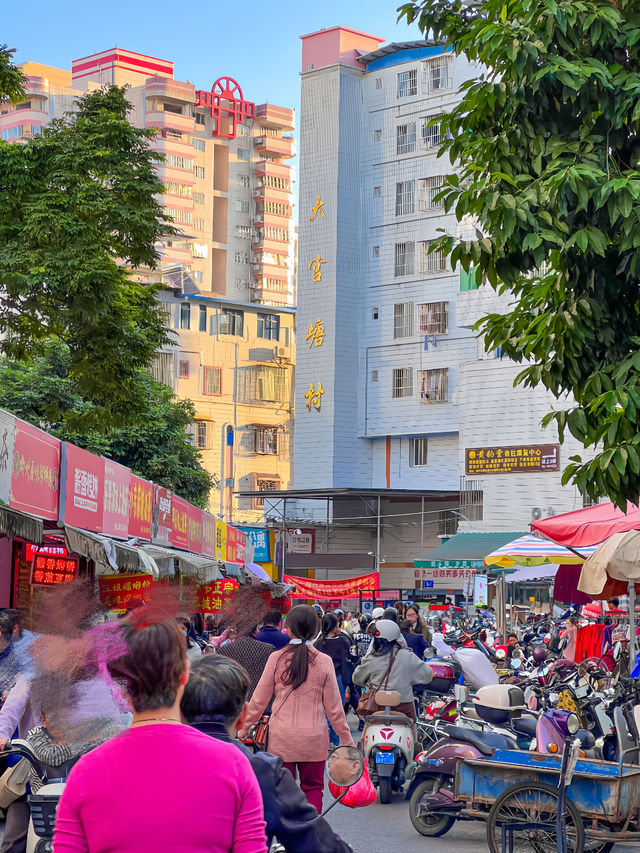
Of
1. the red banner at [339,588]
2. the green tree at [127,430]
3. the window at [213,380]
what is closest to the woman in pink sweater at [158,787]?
the green tree at [127,430]

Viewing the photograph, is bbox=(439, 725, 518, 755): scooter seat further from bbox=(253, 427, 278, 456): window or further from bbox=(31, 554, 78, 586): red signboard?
bbox=(253, 427, 278, 456): window

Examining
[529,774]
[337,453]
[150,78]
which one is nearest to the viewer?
[529,774]

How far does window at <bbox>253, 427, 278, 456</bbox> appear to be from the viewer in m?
76.1

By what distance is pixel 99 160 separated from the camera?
18766 millimetres

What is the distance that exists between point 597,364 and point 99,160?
12.9 meters

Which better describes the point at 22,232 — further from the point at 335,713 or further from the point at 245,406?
the point at 245,406

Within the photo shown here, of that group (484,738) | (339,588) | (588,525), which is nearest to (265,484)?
(339,588)

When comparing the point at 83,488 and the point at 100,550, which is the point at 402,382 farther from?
the point at 100,550

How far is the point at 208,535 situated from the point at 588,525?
17.3 meters

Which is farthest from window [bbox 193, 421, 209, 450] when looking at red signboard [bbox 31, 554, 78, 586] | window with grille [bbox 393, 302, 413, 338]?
red signboard [bbox 31, 554, 78, 586]

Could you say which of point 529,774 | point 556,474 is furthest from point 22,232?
point 556,474

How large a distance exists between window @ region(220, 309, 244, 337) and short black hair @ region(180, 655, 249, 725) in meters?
71.5

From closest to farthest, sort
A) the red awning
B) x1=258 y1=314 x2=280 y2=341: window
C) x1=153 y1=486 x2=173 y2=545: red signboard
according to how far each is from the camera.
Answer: the red awning
x1=153 y1=486 x2=173 y2=545: red signboard
x1=258 y1=314 x2=280 y2=341: window

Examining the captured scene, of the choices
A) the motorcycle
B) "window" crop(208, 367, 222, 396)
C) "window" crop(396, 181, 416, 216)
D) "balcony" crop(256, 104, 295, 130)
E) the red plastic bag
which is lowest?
the motorcycle
